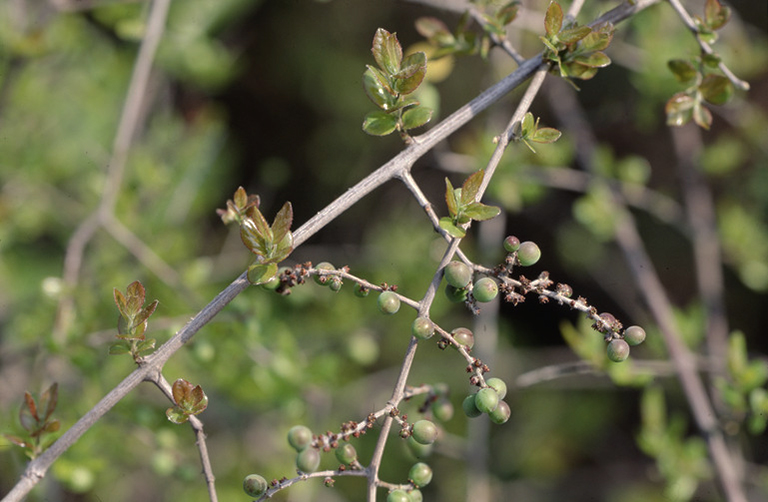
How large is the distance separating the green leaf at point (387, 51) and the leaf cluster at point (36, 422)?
2.78 feet

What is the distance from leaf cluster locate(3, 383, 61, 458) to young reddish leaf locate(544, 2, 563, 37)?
111cm

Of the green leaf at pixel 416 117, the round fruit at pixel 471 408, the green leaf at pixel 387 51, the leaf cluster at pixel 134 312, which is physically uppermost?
the green leaf at pixel 387 51

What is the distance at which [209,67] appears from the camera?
287 cm

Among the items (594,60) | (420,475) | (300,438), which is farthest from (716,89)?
(300,438)

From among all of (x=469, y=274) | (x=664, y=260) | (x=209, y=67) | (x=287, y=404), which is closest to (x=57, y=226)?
(x=209, y=67)

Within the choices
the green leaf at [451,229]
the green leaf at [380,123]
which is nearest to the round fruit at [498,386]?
the green leaf at [451,229]

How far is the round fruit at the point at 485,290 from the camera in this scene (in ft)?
3.15

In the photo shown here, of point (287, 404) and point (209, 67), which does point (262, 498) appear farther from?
point (209, 67)

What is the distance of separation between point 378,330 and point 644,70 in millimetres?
1732

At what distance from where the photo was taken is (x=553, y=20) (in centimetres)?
111

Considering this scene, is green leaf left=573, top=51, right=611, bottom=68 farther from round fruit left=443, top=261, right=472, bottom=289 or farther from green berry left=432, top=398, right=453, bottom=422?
green berry left=432, top=398, right=453, bottom=422

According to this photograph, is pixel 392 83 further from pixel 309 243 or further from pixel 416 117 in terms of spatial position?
pixel 309 243

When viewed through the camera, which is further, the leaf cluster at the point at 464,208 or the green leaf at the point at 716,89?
the green leaf at the point at 716,89

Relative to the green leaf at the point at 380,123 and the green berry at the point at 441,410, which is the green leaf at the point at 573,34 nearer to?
the green leaf at the point at 380,123
